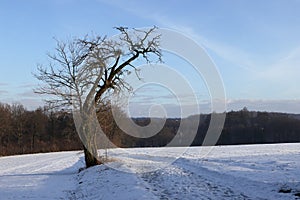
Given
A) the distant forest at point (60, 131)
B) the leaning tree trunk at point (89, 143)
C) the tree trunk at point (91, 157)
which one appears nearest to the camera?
the leaning tree trunk at point (89, 143)

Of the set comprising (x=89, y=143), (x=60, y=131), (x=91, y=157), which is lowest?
(x=91, y=157)

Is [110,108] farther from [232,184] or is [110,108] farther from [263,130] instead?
[263,130]

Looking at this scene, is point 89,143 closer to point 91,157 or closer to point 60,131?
point 91,157

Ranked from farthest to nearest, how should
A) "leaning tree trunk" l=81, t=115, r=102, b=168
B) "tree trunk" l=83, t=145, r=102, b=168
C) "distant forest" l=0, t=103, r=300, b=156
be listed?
1. "distant forest" l=0, t=103, r=300, b=156
2. "tree trunk" l=83, t=145, r=102, b=168
3. "leaning tree trunk" l=81, t=115, r=102, b=168

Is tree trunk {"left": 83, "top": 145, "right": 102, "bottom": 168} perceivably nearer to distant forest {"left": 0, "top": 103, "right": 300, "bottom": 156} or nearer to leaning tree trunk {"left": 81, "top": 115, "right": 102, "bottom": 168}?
leaning tree trunk {"left": 81, "top": 115, "right": 102, "bottom": 168}

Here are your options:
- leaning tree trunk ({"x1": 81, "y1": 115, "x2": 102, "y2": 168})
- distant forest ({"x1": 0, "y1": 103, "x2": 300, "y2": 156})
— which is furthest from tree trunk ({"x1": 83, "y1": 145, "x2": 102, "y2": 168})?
distant forest ({"x1": 0, "y1": 103, "x2": 300, "y2": 156})

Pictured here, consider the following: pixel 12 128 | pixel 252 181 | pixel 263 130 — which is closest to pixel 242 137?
pixel 263 130

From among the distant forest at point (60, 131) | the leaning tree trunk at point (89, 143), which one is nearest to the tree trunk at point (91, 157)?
the leaning tree trunk at point (89, 143)

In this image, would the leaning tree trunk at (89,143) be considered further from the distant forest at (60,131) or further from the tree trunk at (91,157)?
the distant forest at (60,131)

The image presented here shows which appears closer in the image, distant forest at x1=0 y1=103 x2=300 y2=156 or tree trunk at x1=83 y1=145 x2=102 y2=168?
tree trunk at x1=83 y1=145 x2=102 y2=168

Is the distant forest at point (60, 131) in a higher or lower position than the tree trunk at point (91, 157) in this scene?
higher

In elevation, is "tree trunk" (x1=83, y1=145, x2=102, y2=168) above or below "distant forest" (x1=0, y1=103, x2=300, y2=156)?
below

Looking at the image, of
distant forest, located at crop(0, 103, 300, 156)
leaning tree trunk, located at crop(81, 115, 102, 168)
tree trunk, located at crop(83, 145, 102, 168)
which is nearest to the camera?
leaning tree trunk, located at crop(81, 115, 102, 168)

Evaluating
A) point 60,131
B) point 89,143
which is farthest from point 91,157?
point 60,131
